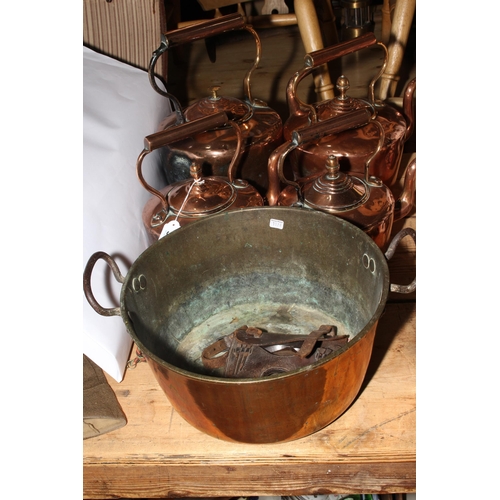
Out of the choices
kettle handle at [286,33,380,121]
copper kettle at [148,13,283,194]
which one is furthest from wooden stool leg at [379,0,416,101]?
copper kettle at [148,13,283,194]

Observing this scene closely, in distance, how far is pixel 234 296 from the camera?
3.41 feet

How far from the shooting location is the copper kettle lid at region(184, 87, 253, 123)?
113cm

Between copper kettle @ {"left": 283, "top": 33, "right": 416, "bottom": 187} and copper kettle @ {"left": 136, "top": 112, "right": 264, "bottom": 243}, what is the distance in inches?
5.9

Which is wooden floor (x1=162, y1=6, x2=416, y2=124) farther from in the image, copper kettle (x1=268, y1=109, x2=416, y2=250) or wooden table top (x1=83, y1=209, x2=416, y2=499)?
wooden table top (x1=83, y1=209, x2=416, y2=499)

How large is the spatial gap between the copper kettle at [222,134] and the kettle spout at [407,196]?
0.85 ft

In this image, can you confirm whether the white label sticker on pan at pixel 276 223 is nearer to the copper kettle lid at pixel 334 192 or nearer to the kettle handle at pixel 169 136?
the copper kettle lid at pixel 334 192

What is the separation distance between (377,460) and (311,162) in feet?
1.78

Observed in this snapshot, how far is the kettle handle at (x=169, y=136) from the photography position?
930mm

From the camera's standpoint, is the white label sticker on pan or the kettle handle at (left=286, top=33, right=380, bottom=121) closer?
the white label sticker on pan

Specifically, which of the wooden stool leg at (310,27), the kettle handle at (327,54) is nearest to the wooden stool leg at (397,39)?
the wooden stool leg at (310,27)

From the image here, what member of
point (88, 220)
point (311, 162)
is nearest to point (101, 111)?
point (88, 220)

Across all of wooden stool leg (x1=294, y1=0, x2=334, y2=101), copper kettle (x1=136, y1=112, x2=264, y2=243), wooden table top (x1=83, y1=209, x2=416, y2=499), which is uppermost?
wooden stool leg (x1=294, y1=0, x2=334, y2=101)

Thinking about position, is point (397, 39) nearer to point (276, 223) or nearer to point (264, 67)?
point (276, 223)
